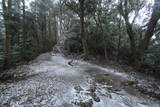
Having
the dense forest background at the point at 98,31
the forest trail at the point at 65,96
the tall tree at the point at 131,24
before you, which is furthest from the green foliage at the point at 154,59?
the forest trail at the point at 65,96

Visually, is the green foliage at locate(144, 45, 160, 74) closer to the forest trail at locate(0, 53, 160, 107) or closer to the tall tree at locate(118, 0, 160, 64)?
the tall tree at locate(118, 0, 160, 64)

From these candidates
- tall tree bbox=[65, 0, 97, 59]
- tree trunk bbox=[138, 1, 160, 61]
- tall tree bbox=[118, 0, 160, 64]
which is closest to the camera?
tree trunk bbox=[138, 1, 160, 61]

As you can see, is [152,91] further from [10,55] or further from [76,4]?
[76,4]

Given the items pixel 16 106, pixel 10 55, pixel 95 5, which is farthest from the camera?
pixel 95 5

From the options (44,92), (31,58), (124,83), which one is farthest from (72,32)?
(44,92)

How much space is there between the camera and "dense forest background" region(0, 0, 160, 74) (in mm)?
8617

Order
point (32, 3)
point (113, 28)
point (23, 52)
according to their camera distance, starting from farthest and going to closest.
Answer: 1. point (32, 3)
2. point (113, 28)
3. point (23, 52)

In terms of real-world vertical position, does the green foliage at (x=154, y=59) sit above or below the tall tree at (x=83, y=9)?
below

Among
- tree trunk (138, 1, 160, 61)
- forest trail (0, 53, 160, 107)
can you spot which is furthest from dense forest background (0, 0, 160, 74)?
forest trail (0, 53, 160, 107)

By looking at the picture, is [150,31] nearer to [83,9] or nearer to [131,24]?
[131,24]

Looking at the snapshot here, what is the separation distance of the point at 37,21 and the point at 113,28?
37.5 ft

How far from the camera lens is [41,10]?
18.9 metres

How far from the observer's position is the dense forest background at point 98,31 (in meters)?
8.62

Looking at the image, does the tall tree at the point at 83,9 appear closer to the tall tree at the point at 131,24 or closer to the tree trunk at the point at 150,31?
the tall tree at the point at 131,24
